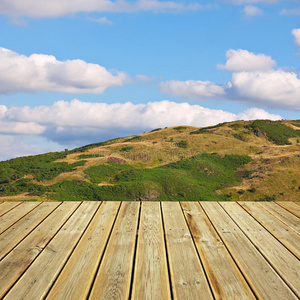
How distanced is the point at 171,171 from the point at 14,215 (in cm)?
2323

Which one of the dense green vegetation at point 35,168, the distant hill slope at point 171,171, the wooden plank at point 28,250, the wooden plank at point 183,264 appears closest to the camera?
Result: the wooden plank at point 183,264

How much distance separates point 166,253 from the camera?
10.6ft

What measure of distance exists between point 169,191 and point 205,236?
2040cm

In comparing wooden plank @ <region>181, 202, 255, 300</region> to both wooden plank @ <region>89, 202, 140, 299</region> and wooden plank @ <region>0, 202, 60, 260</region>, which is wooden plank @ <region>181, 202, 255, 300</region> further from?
wooden plank @ <region>0, 202, 60, 260</region>

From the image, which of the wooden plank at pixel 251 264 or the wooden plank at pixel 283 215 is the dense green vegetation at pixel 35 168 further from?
the wooden plank at pixel 251 264

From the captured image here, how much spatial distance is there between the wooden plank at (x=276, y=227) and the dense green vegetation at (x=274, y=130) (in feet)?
117

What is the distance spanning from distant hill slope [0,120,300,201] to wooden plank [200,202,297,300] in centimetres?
1861

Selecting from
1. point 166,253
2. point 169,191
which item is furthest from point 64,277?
point 169,191

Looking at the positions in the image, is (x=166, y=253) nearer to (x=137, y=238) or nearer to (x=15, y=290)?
(x=137, y=238)

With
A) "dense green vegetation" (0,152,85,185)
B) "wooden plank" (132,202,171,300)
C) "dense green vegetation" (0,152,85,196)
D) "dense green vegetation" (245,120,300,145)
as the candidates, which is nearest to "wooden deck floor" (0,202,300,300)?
"wooden plank" (132,202,171,300)

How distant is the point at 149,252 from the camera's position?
325cm

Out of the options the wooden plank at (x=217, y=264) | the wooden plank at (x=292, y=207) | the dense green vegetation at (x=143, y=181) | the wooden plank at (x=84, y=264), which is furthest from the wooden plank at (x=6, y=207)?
the dense green vegetation at (x=143, y=181)

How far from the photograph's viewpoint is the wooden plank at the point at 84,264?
2586mm

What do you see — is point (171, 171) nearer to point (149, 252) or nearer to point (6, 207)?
point (6, 207)
